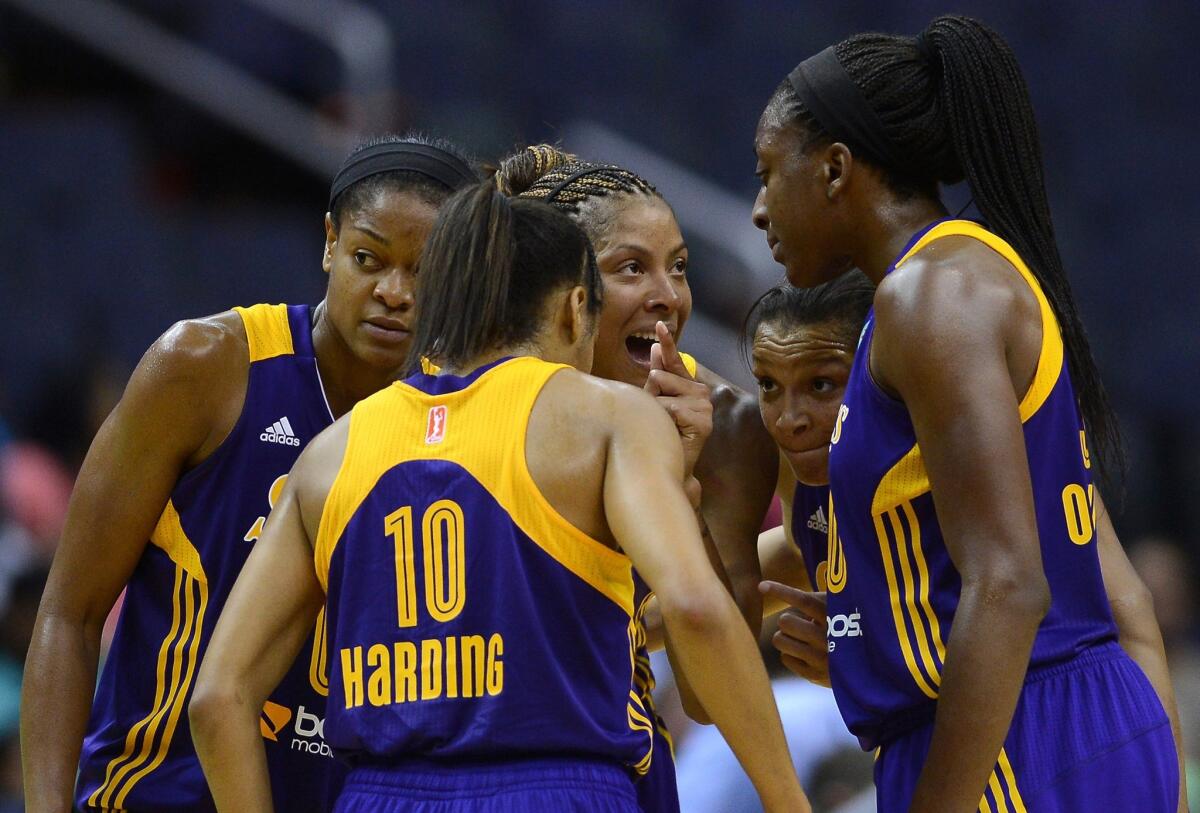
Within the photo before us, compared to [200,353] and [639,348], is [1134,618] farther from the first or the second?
[200,353]

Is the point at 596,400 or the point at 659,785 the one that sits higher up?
the point at 596,400

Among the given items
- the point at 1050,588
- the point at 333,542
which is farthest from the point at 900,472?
the point at 333,542

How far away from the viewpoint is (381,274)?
3307 millimetres

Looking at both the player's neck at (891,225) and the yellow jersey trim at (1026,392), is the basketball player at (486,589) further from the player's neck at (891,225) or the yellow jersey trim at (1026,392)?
the player's neck at (891,225)

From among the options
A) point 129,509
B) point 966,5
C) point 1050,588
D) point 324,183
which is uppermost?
point 966,5

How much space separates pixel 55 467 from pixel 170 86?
7.75 feet

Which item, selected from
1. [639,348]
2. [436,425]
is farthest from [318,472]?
[639,348]

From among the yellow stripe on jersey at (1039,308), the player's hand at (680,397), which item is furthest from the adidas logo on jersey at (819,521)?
the yellow stripe on jersey at (1039,308)

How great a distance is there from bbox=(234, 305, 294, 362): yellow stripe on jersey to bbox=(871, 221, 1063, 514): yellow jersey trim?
4.36 ft

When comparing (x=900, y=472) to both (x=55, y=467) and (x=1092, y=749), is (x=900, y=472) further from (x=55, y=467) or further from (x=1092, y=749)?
(x=55, y=467)

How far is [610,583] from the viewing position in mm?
2590

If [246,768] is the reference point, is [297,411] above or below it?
above

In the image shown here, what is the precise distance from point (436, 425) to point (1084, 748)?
1.21m

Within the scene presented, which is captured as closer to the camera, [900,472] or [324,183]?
[900,472]
